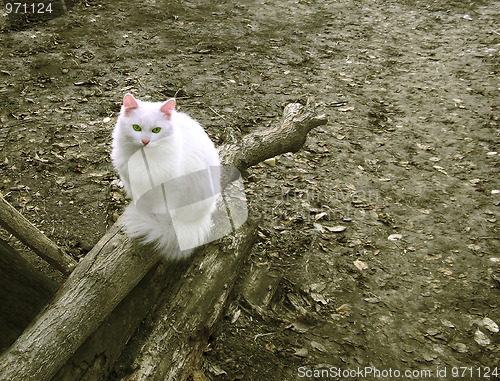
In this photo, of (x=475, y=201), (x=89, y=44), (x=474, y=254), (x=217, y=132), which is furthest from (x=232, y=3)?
(x=474, y=254)

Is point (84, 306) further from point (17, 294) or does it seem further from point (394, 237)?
point (394, 237)

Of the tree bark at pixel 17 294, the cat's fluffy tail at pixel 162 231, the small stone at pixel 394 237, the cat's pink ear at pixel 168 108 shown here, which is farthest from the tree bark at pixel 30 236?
the small stone at pixel 394 237

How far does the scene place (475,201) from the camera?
4152 millimetres

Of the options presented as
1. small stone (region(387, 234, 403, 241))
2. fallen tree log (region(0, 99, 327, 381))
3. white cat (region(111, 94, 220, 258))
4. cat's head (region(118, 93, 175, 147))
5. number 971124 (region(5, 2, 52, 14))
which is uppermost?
number 971124 (region(5, 2, 52, 14))

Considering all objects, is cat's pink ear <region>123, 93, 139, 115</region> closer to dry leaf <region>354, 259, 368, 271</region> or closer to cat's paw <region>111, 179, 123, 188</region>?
cat's paw <region>111, 179, 123, 188</region>

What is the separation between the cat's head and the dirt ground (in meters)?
1.19

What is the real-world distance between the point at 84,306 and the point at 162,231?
62cm

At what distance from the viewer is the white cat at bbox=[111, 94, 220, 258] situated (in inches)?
98.1

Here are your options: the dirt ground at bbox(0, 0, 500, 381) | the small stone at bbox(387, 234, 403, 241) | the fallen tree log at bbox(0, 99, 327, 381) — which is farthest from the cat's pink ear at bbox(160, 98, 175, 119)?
the small stone at bbox(387, 234, 403, 241)

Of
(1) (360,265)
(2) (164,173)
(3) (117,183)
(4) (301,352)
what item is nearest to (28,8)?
(3) (117,183)

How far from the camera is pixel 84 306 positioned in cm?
231

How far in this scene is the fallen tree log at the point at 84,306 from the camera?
6.77 feet

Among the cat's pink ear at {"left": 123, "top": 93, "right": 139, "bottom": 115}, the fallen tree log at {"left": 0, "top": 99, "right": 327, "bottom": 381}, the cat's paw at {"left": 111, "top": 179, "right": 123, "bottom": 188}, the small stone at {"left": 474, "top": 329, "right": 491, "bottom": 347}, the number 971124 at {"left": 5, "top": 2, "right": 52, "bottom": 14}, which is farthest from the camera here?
the number 971124 at {"left": 5, "top": 2, "right": 52, "bottom": 14}

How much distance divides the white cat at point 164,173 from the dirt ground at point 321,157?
0.73 metres
